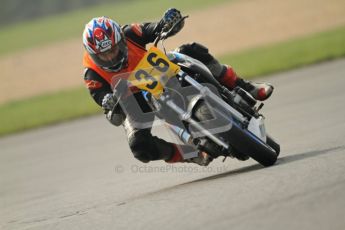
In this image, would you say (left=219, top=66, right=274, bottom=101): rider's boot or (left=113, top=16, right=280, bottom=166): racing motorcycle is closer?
(left=113, top=16, right=280, bottom=166): racing motorcycle

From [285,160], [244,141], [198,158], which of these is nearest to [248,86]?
[198,158]

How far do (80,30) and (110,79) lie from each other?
38287mm

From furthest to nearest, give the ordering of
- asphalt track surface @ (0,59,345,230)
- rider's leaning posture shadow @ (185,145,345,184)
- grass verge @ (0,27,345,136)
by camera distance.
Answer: grass verge @ (0,27,345,136) → rider's leaning posture shadow @ (185,145,345,184) → asphalt track surface @ (0,59,345,230)

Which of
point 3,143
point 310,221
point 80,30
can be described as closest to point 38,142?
point 3,143

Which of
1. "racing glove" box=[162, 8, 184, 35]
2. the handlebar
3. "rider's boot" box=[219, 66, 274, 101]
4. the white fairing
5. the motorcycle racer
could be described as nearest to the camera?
the white fairing

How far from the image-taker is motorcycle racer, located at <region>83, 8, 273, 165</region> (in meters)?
8.16

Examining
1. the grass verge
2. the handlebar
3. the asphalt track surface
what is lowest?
the grass verge

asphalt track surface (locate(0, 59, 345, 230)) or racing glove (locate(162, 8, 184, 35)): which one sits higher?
racing glove (locate(162, 8, 184, 35))

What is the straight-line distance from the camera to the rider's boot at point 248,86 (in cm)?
878

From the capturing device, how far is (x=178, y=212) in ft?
21.1

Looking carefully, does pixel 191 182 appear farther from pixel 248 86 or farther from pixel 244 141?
pixel 248 86

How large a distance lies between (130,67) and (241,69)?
13052mm

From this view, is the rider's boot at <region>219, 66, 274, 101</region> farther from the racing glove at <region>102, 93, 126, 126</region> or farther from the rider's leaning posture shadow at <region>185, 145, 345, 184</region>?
the racing glove at <region>102, 93, 126, 126</region>

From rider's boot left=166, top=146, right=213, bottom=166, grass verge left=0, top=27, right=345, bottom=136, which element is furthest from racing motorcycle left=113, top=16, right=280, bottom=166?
grass verge left=0, top=27, right=345, bottom=136
